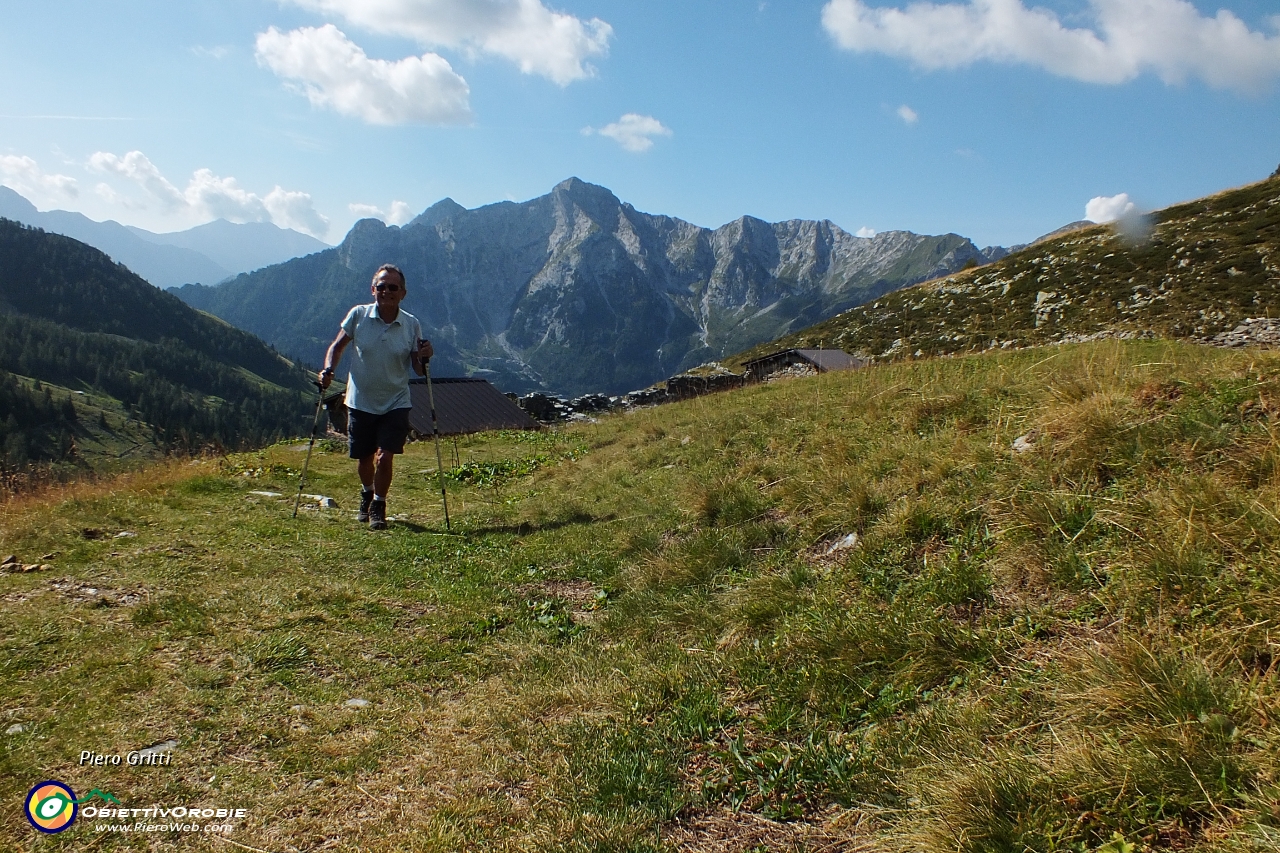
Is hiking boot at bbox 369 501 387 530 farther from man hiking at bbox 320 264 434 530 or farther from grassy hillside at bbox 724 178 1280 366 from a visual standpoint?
grassy hillside at bbox 724 178 1280 366

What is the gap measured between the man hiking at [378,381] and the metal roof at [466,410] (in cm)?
1663

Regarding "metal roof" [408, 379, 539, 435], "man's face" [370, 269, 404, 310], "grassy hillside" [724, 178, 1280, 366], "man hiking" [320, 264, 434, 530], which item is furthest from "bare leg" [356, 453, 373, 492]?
"grassy hillside" [724, 178, 1280, 366]

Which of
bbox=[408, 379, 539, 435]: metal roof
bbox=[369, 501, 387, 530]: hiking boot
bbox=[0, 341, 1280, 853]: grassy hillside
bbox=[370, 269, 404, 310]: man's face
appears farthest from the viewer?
bbox=[408, 379, 539, 435]: metal roof

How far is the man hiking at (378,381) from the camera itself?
839 centimetres

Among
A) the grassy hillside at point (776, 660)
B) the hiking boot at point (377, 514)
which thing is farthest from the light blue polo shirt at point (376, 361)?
the grassy hillside at point (776, 660)

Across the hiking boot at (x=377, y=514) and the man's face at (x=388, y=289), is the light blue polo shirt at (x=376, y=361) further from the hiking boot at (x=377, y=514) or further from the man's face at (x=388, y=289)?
the hiking boot at (x=377, y=514)

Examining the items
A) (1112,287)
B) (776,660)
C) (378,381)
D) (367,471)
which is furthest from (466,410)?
(1112,287)

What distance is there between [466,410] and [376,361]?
21.5 meters

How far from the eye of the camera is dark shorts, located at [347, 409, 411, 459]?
8492 mm

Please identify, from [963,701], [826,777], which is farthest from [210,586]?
[963,701]

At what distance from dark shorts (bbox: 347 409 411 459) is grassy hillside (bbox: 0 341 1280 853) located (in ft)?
6.70

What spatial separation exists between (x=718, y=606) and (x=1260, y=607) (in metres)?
2.85

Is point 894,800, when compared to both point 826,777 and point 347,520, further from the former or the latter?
point 347,520

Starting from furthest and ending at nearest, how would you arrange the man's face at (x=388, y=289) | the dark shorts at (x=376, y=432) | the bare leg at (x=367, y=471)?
the bare leg at (x=367, y=471)
the dark shorts at (x=376, y=432)
the man's face at (x=388, y=289)
